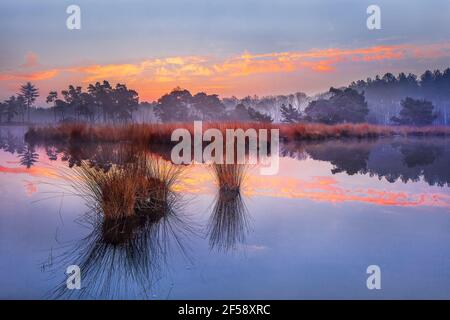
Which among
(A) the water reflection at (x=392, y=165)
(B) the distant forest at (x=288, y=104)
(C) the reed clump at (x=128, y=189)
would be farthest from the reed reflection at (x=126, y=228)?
(B) the distant forest at (x=288, y=104)

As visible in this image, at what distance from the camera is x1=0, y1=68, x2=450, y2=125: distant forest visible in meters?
10.7

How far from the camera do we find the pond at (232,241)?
7.90ft

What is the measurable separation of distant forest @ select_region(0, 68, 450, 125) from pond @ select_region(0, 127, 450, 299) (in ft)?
18.4

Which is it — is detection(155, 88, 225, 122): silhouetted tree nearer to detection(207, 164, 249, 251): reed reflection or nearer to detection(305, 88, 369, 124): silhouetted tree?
detection(305, 88, 369, 124): silhouetted tree

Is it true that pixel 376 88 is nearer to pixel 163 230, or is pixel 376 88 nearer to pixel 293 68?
pixel 293 68

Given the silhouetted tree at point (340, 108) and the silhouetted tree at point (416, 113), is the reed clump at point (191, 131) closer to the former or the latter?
the silhouetted tree at point (416, 113)

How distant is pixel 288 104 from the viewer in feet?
46.3

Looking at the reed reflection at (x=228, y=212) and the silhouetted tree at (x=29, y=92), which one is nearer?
the reed reflection at (x=228, y=212)

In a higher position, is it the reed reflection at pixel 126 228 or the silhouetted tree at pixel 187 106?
the silhouetted tree at pixel 187 106

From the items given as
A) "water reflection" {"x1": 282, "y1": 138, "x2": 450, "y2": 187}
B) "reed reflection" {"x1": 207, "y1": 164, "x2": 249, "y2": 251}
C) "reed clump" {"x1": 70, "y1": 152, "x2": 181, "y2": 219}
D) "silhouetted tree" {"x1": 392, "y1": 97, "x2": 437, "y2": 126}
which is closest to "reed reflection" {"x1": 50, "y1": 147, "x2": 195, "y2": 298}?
"reed clump" {"x1": 70, "y1": 152, "x2": 181, "y2": 219}

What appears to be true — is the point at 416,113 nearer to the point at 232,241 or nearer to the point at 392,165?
the point at 392,165
